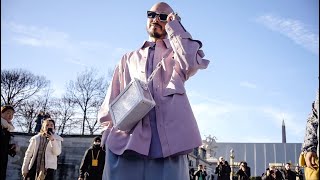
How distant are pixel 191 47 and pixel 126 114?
79cm

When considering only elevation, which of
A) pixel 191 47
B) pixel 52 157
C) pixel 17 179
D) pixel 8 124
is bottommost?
pixel 17 179

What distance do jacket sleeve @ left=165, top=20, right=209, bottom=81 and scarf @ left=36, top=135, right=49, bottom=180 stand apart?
18.6 ft

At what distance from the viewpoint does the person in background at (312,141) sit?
3.15m

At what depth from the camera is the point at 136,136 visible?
3.09 meters

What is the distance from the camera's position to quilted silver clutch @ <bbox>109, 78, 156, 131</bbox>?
3.05 m

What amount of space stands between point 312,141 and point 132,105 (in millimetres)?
1570

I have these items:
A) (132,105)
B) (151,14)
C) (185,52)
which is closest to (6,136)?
(151,14)

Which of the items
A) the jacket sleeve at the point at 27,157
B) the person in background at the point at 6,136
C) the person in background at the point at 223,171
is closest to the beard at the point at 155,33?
the person in background at the point at 6,136

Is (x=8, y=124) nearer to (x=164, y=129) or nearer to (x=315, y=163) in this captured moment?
(x=164, y=129)

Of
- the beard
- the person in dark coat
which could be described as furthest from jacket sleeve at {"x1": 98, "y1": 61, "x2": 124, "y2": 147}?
the person in dark coat

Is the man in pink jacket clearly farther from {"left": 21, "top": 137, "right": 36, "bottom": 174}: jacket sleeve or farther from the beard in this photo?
{"left": 21, "top": 137, "right": 36, "bottom": 174}: jacket sleeve

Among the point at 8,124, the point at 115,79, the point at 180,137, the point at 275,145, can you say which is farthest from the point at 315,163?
the point at 275,145

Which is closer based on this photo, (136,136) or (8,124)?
(136,136)

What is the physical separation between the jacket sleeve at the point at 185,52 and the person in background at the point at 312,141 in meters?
1.06
